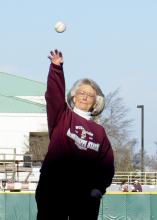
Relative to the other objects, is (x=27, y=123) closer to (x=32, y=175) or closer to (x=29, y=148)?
(x=29, y=148)

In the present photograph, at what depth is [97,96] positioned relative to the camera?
471 cm

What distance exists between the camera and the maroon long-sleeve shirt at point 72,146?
451 centimetres

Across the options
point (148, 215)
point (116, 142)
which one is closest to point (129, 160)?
point (116, 142)

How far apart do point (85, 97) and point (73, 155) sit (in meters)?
0.38

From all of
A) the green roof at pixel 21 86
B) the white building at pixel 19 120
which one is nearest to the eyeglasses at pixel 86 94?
the white building at pixel 19 120

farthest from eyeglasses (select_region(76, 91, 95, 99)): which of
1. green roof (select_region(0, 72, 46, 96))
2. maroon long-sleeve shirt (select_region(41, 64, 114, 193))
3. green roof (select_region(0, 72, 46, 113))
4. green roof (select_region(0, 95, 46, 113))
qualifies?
green roof (select_region(0, 72, 46, 96))

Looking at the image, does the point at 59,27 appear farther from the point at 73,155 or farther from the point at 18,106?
the point at 18,106

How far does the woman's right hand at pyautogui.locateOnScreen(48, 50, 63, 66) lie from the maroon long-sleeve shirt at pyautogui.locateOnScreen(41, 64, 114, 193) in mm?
29

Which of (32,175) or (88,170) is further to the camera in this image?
(32,175)

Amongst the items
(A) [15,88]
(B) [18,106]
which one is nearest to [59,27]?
(B) [18,106]

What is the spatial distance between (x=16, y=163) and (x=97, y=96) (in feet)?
121

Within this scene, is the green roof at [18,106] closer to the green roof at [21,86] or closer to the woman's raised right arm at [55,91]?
the green roof at [21,86]

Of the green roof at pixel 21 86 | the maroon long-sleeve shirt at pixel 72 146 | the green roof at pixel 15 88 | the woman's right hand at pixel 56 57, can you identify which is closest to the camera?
the maroon long-sleeve shirt at pixel 72 146

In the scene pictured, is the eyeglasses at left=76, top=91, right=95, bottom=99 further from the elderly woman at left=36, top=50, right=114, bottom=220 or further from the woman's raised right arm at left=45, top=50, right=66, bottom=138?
the woman's raised right arm at left=45, top=50, right=66, bottom=138
